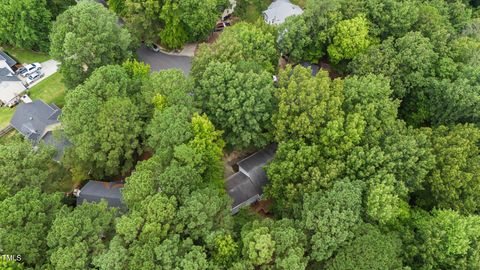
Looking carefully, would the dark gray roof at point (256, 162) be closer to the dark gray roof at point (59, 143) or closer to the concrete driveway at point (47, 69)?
the dark gray roof at point (59, 143)

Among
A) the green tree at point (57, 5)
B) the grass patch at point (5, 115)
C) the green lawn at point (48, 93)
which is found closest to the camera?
the grass patch at point (5, 115)

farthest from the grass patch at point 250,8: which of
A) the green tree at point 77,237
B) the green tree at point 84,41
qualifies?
the green tree at point 77,237

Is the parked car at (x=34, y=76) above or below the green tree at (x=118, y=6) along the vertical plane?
below

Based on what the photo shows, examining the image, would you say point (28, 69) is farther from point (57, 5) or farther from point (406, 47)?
point (406, 47)

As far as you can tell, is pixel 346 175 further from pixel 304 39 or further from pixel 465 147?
pixel 304 39

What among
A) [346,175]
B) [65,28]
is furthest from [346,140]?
[65,28]

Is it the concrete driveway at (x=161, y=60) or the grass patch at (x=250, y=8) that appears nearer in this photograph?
the concrete driveway at (x=161, y=60)

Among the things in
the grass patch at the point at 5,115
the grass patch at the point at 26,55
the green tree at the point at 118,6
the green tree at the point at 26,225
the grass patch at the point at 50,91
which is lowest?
the grass patch at the point at 5,115
